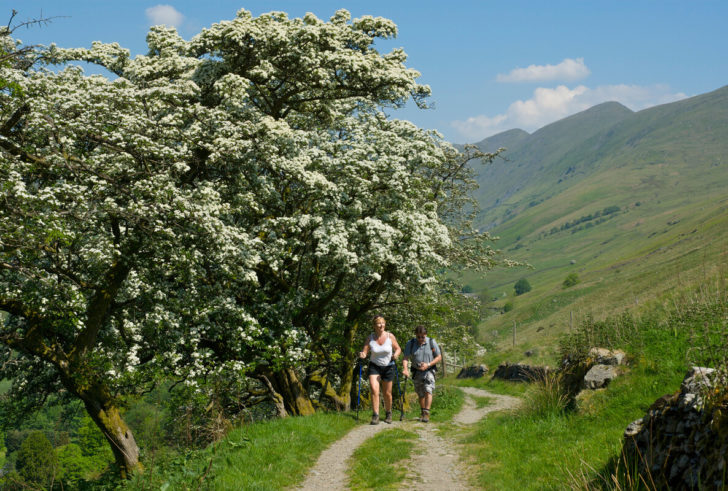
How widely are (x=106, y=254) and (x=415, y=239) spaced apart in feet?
29.0

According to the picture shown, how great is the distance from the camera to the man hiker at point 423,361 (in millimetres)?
14680

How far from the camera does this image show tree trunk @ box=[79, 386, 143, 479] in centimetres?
1430

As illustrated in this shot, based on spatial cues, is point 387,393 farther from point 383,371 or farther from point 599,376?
point 599,376

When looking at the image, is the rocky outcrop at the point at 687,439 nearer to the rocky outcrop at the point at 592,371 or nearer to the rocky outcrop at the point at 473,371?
the rocky outcrop at the point at 592,371

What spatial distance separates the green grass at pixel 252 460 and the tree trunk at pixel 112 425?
4016 mm

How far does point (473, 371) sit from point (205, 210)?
37.0 m

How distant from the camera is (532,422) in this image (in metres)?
12.2

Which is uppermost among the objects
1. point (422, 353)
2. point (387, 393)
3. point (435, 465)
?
point (422, 353)

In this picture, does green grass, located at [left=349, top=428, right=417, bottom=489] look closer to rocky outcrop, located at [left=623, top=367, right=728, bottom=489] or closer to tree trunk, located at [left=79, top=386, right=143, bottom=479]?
rocky outcrop, located at [left=623, top=367, right=728, bottom=489]

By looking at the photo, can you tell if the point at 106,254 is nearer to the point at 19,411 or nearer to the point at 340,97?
the point at 19,411

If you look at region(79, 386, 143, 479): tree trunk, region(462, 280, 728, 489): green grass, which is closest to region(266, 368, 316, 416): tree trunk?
region(79, 386, 143, 479): tree trunk

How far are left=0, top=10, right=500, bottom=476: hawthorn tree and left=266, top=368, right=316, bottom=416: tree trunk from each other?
6 centimetres

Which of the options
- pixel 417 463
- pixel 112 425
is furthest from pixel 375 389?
pixel 112 425

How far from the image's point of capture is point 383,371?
579 inches
